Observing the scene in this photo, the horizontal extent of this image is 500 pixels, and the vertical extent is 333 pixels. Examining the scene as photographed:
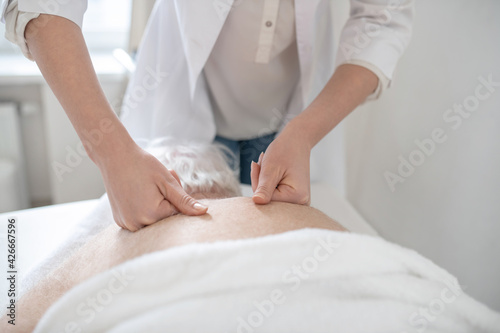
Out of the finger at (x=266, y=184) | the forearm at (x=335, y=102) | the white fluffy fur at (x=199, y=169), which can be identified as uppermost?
the forearm at (x=335, y=102)

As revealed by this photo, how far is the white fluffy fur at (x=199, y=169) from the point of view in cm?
89

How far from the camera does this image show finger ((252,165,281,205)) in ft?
2.30

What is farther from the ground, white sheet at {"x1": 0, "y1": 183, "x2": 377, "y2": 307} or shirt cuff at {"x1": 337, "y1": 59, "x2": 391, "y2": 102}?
shirt cuff at {"x1": 337, "y1": 59, "x2": 391, "y2": 102}

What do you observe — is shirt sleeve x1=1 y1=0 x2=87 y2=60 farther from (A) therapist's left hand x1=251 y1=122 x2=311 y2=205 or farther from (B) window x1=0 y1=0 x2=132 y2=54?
(B) window x1=0 y1=0 x2=132 y2=54

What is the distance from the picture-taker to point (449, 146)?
1190mm

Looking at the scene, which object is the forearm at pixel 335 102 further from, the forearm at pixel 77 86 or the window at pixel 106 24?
the window at pixel 106 24

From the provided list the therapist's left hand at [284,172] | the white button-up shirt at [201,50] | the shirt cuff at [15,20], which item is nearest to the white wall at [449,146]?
the white button-up shirt at [201,50]

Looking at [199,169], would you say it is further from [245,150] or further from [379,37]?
[379,37]

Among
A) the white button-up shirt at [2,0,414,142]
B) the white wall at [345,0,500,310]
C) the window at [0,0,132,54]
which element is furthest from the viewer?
the window at [0,0,132,54]

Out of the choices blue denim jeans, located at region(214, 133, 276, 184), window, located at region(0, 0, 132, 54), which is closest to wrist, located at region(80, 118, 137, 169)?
blue denim jeans, located at region(214, 133, 276, 184)

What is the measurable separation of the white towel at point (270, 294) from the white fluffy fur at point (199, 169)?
1.27 feet

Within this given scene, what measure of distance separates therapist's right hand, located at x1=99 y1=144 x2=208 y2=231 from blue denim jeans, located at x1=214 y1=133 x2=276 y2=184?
23.3 inches

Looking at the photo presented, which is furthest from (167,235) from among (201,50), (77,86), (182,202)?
(201,50)

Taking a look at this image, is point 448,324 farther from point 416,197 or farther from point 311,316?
point 416,197
